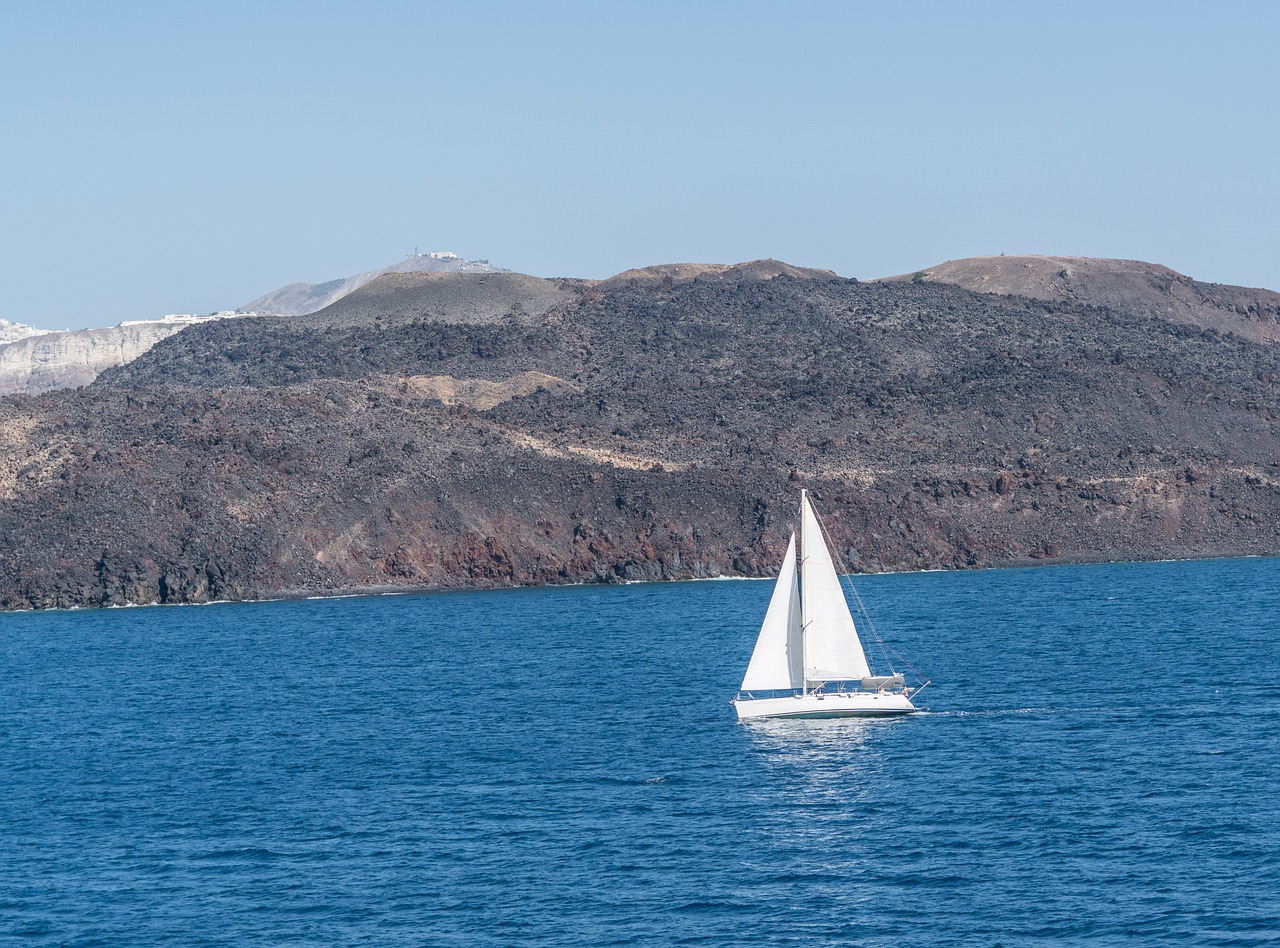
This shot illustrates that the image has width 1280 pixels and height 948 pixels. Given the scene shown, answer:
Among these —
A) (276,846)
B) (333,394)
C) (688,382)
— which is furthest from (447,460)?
(276,846)

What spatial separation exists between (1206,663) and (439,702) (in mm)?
35906

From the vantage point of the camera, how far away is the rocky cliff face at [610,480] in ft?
420

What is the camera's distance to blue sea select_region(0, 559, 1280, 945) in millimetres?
40500

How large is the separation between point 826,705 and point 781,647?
319 cm

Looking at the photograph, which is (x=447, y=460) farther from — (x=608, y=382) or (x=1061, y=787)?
(x=1061, y=787)

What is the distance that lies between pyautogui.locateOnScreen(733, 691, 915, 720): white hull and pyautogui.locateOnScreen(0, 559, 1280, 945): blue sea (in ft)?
3.11

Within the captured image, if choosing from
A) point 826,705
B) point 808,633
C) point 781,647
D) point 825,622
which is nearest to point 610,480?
Answer: point 826,705

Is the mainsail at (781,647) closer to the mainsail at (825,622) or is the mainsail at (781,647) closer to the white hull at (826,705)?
the mainsail at (825,622)

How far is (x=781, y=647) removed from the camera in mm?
60812

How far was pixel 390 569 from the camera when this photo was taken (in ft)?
428

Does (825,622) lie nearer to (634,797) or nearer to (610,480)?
(634,797)

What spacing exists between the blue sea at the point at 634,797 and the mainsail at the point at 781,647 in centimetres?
200

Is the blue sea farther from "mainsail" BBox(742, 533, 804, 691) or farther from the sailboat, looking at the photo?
the sailboat

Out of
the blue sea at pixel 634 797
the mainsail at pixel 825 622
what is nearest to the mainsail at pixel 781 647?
the mainsail at pixel 825 622
